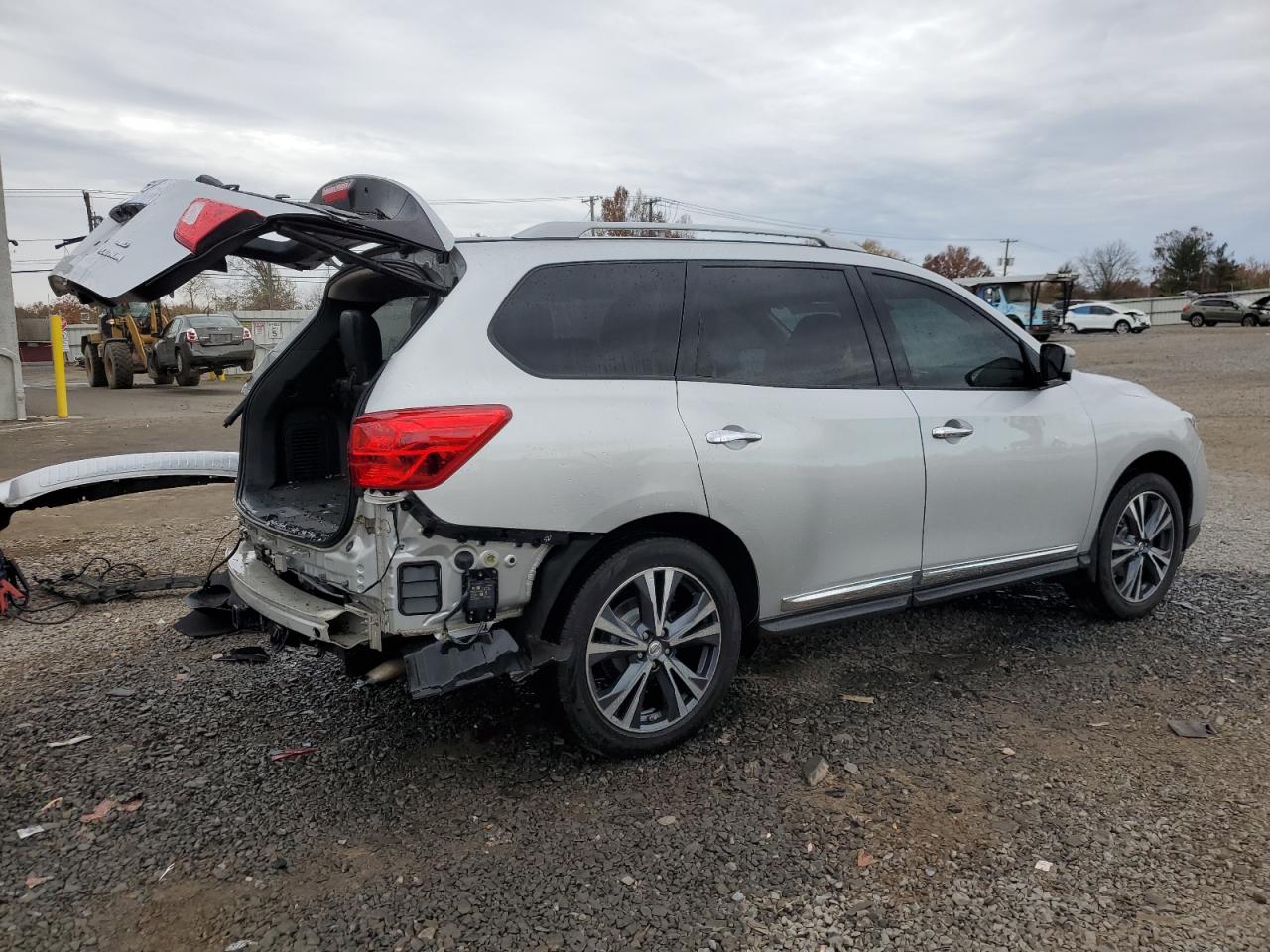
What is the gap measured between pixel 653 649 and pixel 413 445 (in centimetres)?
112

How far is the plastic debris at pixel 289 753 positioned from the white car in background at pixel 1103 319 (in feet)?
138

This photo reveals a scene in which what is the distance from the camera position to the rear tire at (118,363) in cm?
2319

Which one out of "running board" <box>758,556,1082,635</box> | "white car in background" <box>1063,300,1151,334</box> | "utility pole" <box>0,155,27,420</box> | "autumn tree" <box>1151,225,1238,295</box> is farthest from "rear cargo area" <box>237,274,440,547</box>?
"autumn tree" <box>1151,225,1238,295</box>

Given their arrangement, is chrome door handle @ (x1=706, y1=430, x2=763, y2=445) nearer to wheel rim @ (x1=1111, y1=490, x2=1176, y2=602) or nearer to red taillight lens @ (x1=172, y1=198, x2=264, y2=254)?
red taillight lens @ (x1=172, y1=198, x2=264, y2=254)

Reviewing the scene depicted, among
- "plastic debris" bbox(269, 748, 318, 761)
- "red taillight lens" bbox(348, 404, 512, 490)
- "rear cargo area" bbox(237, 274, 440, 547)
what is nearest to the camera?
"red taillight lens" bbox(348, 404, 512, 490)

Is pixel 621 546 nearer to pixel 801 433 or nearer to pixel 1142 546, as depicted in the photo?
pixel 801 433

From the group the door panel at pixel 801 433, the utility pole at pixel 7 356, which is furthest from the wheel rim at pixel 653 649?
the utility pole at pixel 7 356

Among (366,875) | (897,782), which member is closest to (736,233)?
(897,782)

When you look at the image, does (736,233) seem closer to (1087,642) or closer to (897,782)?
(897,782)

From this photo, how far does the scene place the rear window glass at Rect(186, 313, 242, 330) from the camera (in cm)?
2256

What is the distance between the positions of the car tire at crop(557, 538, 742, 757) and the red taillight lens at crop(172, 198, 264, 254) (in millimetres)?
1530

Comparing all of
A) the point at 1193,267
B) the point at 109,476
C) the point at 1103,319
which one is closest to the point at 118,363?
the point at 109,476

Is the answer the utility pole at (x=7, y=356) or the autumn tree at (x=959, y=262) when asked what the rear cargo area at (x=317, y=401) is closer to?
the utility pole at (x=7, y=356)

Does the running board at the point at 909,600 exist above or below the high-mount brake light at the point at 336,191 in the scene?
below
